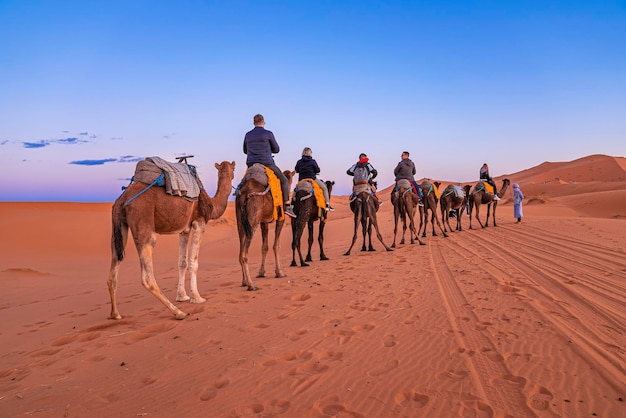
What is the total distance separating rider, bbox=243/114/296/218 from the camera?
8.95m

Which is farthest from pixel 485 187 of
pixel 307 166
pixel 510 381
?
pixel 510 381

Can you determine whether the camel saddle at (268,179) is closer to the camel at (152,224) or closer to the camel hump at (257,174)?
the camel hump at (257,174)

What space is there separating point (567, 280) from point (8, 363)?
9359 millimetres

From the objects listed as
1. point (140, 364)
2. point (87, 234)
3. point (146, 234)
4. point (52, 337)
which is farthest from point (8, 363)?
point (87, 234)

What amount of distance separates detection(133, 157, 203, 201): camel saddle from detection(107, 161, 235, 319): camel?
0.11 meters

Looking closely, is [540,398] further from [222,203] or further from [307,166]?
[307,166]

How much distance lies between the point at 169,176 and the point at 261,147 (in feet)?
9.71

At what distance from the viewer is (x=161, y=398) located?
3713 millimetres

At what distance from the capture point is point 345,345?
189 inches

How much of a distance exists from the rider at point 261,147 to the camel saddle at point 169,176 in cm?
227

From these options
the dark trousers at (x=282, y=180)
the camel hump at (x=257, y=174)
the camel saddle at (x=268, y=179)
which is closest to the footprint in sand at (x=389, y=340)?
the camel saddle at (x=268, y=179)

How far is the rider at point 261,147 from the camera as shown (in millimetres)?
8945

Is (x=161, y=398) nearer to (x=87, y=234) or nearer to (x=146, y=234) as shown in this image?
(x=146, y=234)

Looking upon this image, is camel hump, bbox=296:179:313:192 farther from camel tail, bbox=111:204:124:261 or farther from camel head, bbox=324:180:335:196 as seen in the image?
camel tail, bbox=111:204:124:261
